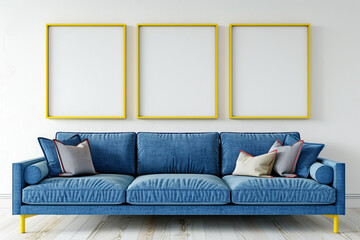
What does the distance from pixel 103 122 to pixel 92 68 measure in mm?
596

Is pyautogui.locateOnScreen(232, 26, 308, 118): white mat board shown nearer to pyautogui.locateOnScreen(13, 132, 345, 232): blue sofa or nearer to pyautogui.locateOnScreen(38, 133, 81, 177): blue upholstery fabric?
pyautogui.locateOnScreen(13, 132, 345, 232): blue sofa

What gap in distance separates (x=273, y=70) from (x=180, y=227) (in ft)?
6.33

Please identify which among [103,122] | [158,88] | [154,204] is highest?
[158,88]

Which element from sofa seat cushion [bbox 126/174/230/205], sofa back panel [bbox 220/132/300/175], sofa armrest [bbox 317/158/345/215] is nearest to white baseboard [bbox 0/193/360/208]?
sofa back panel [bbox 220/132/300/175]

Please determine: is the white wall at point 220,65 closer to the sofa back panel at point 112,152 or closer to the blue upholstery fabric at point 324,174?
the sofa back panel at point 112,152

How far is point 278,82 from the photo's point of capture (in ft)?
12.3

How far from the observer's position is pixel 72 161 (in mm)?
3029

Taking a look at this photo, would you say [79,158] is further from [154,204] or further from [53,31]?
[53,31]

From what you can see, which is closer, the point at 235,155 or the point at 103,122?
the point at 235,155

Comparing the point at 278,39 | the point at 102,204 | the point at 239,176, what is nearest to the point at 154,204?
the point at 102,204

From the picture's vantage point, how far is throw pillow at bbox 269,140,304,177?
3.07 meters

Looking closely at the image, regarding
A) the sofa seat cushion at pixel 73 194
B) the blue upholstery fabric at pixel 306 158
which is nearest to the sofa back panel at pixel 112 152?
the sofa seat cushion at pixel 73 194

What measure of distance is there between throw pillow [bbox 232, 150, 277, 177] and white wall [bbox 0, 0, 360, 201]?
0.70 m

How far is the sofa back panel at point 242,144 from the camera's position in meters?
3.39
